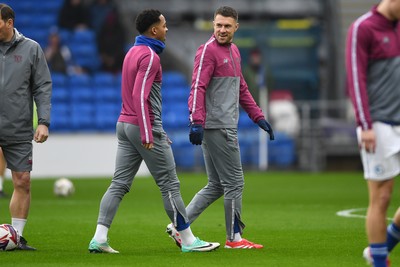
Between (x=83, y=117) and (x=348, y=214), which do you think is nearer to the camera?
(x=348, y=214)

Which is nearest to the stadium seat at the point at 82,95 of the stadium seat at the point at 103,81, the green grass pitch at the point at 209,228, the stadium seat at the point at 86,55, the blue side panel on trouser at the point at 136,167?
the stadium seat at the point at 103,81

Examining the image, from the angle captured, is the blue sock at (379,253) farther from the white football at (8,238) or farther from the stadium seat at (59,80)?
the stadium seat at (59,80)

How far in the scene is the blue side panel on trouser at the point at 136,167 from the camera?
1014 centimetres

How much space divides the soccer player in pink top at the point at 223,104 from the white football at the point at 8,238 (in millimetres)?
1501

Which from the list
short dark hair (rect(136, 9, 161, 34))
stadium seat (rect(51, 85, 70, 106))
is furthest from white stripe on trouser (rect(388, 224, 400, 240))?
Result: stadium seat (rect(51, 85, 70, 106))

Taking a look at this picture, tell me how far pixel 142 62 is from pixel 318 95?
22015mm

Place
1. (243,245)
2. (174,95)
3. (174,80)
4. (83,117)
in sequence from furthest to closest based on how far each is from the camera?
(174,80) < (174,95) < (83,117) < (243,245)

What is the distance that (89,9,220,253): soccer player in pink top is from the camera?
10.1 meters

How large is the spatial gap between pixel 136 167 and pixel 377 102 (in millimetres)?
2988

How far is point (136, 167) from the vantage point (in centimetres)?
1039

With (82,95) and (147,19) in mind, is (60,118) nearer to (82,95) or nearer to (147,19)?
(82,95)

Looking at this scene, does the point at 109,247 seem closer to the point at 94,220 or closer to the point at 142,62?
the point at 142,62

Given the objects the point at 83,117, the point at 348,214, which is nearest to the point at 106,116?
the point at 83,117

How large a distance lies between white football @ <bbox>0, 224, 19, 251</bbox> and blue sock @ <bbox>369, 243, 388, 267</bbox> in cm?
387
